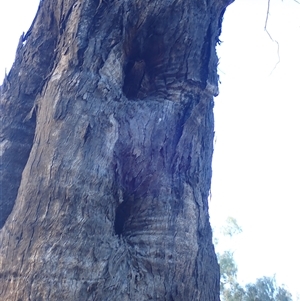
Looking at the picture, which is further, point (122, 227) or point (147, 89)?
point (147, 89)

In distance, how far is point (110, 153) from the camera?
7.38 ft

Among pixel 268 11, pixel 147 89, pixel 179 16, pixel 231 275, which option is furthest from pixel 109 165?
pixel 231 275

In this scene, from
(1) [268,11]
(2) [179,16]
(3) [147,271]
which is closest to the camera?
(3) [147,271]

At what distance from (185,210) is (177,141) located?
0.40 meters

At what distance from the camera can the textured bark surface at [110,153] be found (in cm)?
201

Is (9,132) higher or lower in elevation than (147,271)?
higher

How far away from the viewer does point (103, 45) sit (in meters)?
2.52

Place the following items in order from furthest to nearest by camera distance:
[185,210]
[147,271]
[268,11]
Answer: [268,11] → [185,210] → [147,271]

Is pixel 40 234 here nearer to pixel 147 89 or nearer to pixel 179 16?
pixel 147 89

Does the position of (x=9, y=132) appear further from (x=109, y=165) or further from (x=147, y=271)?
(x=147, y=271)

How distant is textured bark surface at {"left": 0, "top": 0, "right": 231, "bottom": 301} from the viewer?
6.58ft

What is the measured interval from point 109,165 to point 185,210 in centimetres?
47

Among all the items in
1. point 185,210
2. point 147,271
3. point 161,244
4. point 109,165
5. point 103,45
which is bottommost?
point 147,271

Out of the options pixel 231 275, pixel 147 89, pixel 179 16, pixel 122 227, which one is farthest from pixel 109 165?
pixel 231 275
